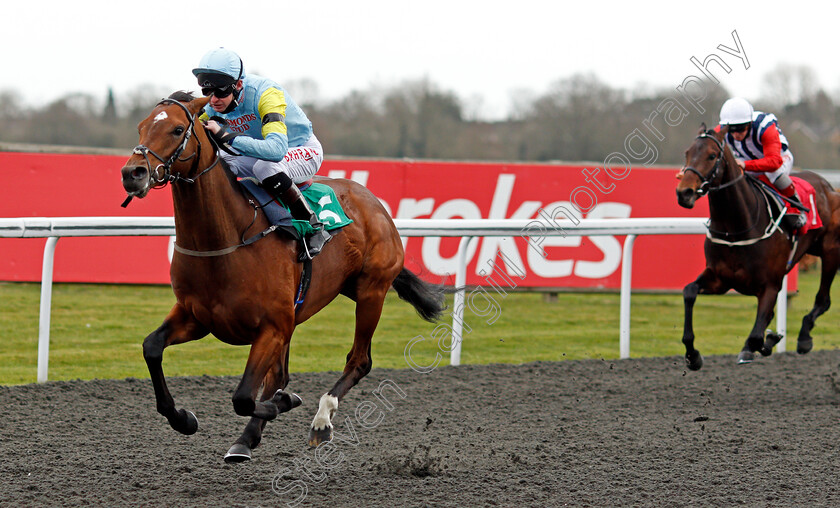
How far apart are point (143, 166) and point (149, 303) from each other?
6213 millimetres

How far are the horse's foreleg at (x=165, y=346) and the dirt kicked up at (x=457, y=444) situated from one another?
250 millimetres

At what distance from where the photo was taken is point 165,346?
3.75m

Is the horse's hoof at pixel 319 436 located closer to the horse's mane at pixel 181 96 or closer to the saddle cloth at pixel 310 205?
the saddle cloth at pixel 310 205

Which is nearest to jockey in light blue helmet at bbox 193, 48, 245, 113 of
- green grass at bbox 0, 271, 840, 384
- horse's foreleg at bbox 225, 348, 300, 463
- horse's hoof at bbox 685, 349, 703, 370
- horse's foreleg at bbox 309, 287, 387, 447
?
horse's foreleg at bbox 225, 348, 300, 463

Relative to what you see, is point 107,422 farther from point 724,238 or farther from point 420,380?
point 724,238

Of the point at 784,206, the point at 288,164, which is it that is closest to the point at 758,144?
the point at 784,206

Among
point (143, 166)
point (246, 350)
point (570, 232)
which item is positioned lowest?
point (246, 350)

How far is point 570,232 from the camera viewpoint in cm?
676

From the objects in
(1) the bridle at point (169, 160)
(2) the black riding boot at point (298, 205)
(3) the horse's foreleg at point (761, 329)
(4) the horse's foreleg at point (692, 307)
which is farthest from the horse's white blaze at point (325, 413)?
(3) the horse's foreleg at point (761, 329)

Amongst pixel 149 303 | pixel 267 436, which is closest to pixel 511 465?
pixel 267 436

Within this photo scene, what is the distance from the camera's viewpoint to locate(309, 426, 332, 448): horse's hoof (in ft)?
13.9

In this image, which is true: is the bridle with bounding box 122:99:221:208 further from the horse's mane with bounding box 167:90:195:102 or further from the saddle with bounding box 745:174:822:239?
the saddle with bounding box 745:174:822:239

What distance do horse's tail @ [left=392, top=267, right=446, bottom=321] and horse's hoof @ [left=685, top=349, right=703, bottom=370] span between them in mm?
1987

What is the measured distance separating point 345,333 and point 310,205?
162 inches
